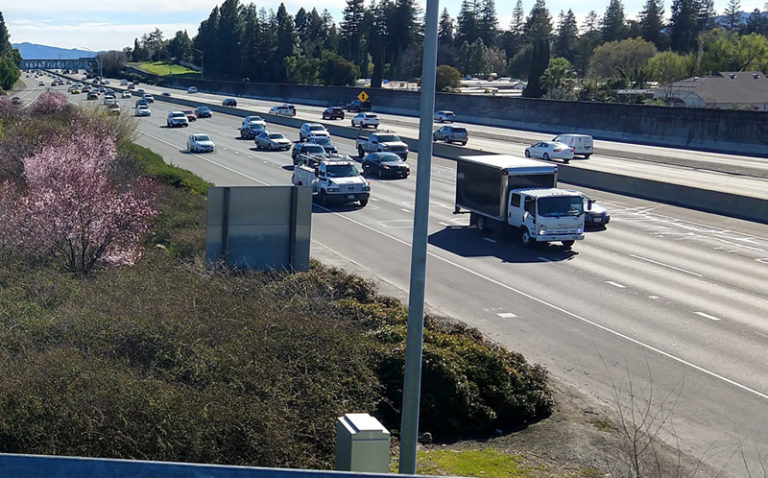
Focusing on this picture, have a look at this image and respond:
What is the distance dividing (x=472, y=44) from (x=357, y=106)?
73.7m

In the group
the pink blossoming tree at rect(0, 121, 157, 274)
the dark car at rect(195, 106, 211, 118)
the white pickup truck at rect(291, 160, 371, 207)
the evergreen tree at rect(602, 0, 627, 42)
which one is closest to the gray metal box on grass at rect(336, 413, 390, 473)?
the pink blossoming tree at rect(0, 121, 157, 274)

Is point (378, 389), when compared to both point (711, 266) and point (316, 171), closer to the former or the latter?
point (711, 266)

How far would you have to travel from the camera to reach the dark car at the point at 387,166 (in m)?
44.0

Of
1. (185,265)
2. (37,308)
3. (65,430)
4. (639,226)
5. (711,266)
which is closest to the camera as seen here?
(65,430)

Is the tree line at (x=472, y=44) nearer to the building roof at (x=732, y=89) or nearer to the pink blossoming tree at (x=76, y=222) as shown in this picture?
the building roof at (x=732, y=89)

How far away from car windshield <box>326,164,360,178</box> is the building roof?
5716 centimetres

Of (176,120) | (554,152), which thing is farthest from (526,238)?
(176,120)

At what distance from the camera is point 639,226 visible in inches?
1228

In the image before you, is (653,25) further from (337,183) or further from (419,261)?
Result: (419,261)

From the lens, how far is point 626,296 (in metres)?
20.6

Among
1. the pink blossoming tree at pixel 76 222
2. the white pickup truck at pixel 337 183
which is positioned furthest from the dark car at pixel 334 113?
the pink blossoming tree at pixel 76 222

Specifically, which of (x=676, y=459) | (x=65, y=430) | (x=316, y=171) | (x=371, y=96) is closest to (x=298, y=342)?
(x=65, y=430)

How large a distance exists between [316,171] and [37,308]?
24.3 metres

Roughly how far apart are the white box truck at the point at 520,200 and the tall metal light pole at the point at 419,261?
17946mm
